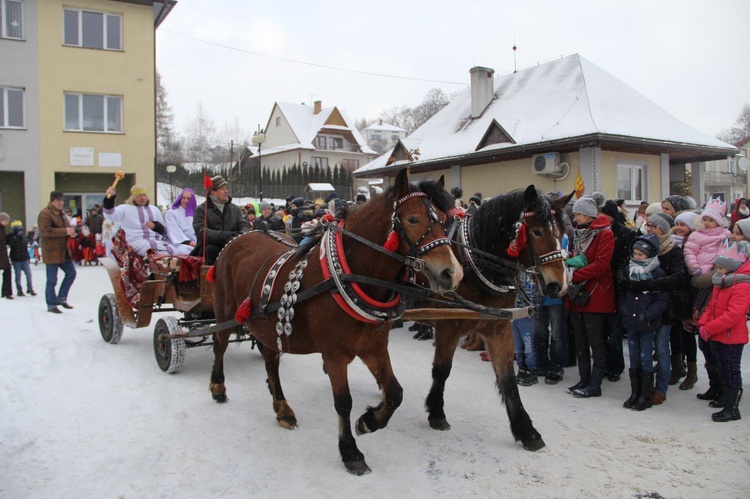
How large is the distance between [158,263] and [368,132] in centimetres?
6519

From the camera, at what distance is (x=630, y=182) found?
Answer: 16281 millimetres

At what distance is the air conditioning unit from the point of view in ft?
51.1

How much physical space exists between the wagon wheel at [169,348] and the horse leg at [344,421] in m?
2.85

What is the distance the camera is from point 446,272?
3381 millimetres

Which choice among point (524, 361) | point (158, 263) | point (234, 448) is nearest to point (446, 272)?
point (234, 448)

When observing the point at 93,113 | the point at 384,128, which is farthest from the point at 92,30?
the point at 384,128

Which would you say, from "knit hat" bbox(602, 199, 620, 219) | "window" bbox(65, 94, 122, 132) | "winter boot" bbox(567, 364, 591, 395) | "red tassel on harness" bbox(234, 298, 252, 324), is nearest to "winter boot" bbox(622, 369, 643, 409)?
"winter boot" bbox(567, 364, 591, 395)

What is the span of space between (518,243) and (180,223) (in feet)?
17.1

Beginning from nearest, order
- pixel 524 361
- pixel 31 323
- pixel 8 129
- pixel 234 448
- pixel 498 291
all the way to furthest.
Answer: pixel 234 448 → pixel 498 291 → pixel 524 361 → pixel 31 323 → pixel 8 129

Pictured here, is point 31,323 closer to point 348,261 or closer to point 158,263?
point 158,263

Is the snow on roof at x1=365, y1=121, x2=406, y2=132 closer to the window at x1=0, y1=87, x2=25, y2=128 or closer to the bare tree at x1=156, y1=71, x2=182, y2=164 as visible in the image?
the bare tree at x1=156, y1=71, x2=182, y2=164

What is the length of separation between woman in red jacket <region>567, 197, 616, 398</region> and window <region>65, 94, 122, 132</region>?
19.9 meters

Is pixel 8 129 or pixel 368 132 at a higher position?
pixel 368 132

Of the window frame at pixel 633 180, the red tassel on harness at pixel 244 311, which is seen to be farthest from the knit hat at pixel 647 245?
the window frame at pixel 633 180
